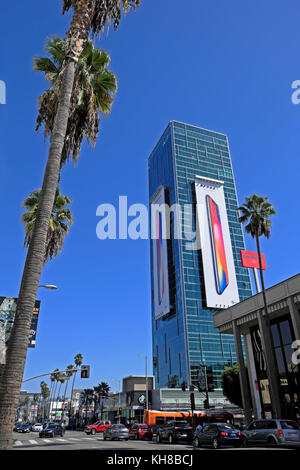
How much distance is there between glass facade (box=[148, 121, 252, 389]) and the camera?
9662 centimetres

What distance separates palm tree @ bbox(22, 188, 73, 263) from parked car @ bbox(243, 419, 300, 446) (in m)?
14.4

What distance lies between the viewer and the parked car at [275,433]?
16578mm

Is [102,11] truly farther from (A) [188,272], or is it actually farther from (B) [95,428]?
(A) [188,272]

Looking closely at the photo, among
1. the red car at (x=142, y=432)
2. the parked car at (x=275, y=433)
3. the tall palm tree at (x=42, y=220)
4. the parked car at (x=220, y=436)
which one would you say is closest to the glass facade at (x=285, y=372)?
the parked car at (x=220, y=436)

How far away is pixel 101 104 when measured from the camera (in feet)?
46.0

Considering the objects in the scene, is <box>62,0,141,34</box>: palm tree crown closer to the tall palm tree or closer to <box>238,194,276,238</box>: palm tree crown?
the tall palm tree

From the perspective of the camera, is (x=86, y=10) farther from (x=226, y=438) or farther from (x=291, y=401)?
(x=291, y=401)

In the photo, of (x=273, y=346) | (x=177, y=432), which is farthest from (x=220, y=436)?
(x=273, y=346)

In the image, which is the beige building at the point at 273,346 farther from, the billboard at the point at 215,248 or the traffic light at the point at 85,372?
the billboard at the point at 215,248

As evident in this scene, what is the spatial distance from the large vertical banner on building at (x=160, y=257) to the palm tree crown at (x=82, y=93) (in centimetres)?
9562

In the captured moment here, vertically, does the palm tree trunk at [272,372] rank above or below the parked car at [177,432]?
above

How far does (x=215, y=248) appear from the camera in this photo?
353ft

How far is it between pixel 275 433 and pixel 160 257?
320 feet
